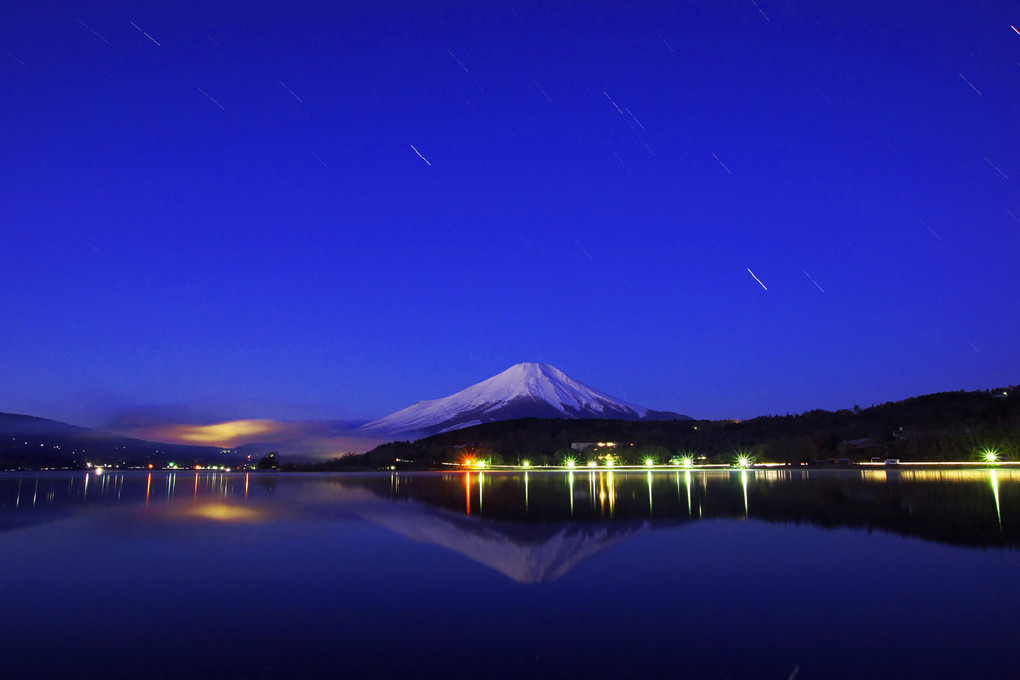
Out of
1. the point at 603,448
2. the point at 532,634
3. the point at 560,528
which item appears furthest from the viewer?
the point at 603,448

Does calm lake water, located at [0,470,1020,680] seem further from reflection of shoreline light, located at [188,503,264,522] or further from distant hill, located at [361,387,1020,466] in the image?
distant hill, located at [361,387,1020,466]

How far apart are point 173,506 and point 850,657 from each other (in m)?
29.5

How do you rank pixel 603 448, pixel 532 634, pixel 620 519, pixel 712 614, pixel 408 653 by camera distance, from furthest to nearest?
pixel 603 448, pixel 620 519, pixel 712 614, pixel 532 634, pixel 408 653

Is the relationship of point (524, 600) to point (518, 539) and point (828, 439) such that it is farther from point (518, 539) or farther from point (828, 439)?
point (828, 439)

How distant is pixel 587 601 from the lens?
10031 mm

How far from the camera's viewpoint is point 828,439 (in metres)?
136

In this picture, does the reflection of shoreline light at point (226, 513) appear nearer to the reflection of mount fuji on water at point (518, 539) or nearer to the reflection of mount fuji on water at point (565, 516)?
the reflection of mount fuji on water at point (565, 516)

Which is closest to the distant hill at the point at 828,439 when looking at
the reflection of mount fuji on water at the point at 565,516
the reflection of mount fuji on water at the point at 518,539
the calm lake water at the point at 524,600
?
the reflection of mount fuji on water at the point at 565,516

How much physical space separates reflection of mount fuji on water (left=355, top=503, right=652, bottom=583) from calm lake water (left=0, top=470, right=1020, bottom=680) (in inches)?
4.1

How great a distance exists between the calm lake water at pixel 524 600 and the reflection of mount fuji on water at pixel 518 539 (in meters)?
0.10

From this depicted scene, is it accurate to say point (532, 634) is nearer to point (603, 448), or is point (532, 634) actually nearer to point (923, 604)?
point (923, 604)

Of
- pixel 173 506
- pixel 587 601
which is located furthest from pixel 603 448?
pixel 587 601

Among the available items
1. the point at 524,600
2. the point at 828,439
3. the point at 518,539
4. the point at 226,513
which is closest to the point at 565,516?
the point at 518,539

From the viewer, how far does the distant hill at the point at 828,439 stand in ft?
339
